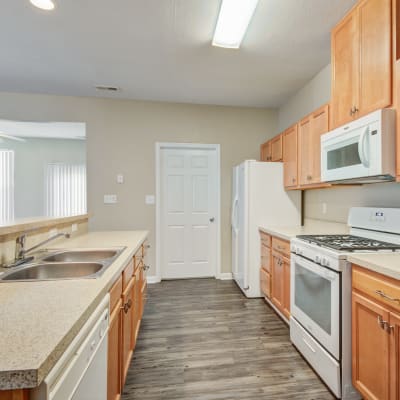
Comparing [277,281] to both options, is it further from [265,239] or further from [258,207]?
[258,207]

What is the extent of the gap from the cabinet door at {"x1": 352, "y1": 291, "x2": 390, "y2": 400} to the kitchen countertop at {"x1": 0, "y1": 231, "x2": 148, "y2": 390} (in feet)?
4.43

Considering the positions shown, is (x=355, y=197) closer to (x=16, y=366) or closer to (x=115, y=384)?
(x=115, y=384)

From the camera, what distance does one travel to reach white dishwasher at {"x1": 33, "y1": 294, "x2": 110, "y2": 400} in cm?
59

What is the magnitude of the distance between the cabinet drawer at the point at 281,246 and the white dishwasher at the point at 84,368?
1.71 meters

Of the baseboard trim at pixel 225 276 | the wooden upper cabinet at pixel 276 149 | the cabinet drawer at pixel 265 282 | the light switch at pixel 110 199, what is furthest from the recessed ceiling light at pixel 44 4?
the baseboard trim at pixel 225 276

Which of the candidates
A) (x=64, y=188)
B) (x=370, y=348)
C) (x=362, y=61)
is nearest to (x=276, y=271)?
(x=370, y=348)

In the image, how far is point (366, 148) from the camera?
1577 millimetres

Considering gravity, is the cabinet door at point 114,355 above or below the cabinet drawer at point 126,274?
below

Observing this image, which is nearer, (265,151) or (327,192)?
(327,192)

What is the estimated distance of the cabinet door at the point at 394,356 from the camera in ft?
3.78

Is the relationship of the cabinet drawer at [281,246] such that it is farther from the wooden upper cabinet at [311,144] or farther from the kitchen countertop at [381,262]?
the kitchen countertop at [381,262]

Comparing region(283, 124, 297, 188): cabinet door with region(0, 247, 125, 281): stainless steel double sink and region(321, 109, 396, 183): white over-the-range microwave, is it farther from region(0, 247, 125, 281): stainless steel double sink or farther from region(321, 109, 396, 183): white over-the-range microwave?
region(0, 247, 125, 281): stainless steel double sink

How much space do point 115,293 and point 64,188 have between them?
4.87 m

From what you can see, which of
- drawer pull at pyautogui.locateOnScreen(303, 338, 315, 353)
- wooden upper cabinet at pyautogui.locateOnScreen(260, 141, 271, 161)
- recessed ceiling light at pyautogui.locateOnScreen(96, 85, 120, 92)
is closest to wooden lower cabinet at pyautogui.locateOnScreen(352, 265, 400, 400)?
A: drawer pull at pyautogui.locateOnScreen(303, 338, 315, 353)
